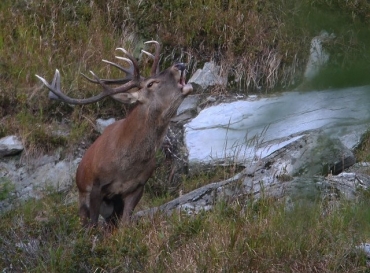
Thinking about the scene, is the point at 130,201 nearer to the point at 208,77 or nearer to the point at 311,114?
the point at 208,77

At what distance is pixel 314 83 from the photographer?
160 cm

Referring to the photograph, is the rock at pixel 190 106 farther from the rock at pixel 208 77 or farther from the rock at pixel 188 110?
the rock at pixel 208 77

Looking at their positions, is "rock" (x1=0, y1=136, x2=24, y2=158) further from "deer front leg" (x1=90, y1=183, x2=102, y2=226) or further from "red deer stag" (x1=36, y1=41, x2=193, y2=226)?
"deer front leg" (x1=90, y1=183, x2=102, y2=226)

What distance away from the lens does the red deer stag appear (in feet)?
24.8

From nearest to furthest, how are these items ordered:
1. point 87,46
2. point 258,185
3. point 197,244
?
point 197,244 < point 258,185 < point 87,46

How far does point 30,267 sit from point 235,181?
2.85 m

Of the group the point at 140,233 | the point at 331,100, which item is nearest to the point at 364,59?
the point at 331,100

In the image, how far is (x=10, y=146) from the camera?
31.1 feet

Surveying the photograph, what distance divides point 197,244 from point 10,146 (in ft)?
14.8

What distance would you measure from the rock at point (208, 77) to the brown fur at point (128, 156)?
238 centimetres

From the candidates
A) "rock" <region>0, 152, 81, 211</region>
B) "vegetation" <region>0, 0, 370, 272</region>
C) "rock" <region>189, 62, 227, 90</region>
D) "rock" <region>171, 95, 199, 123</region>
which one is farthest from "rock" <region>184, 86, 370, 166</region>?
"rock" <region>189, 62, 227, 90</region>

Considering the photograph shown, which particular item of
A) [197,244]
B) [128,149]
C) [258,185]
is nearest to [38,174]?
[128,149]

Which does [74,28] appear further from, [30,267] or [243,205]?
[30,267]

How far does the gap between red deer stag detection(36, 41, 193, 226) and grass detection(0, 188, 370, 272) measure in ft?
3.01
